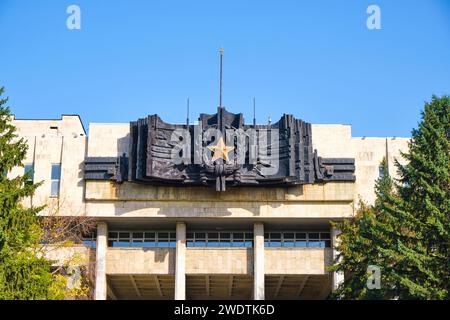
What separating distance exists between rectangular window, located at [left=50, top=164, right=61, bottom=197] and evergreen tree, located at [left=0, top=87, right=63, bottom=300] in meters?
12.7

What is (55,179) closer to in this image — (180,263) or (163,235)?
(163,235)

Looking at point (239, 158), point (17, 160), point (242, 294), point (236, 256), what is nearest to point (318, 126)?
point (239, 158)

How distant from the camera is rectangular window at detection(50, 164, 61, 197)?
46944mm

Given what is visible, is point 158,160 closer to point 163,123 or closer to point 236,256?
point 163,123

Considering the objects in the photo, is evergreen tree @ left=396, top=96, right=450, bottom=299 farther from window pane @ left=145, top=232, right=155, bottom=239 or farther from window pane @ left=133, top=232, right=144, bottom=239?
window pane @ left=133, top=232, right=144, bottom=239

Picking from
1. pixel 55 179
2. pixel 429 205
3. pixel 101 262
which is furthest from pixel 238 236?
pixel 429 205

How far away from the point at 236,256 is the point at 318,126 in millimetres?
8765

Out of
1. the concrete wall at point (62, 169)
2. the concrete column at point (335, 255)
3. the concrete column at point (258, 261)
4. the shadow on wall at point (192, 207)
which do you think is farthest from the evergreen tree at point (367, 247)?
the concrete wall at point (62, 169)

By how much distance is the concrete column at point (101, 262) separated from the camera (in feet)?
152

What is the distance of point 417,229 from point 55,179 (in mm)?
21927

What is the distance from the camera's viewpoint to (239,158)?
148 feet

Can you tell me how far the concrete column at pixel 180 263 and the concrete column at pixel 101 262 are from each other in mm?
4030

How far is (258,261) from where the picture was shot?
154 feet

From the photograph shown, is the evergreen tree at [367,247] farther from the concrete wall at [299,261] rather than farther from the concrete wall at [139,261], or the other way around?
the concrete wall at [139,261]
